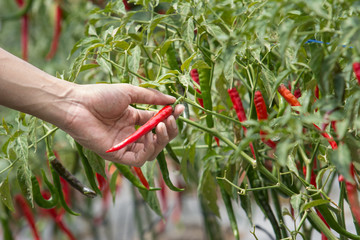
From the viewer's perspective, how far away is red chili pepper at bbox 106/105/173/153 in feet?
2.47

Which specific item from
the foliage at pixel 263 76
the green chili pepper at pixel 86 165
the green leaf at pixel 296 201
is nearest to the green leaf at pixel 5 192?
the foliage at pixel 263 76

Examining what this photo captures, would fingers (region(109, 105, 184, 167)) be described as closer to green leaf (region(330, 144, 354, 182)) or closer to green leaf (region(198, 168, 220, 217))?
green leaf (region(198, 168, 220, 217))

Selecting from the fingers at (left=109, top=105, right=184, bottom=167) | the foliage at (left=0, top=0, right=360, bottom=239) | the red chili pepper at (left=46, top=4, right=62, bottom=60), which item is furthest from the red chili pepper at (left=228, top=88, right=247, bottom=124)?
the red chili pepper at (left=46, top=4, right=62, bottom=60)

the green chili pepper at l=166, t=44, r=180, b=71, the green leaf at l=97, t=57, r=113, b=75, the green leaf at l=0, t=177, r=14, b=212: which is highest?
the green leaf at l=97, t=57, r=113, b=75

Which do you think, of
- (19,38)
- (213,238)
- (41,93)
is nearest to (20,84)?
(41,93)

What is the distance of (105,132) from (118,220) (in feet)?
7.35

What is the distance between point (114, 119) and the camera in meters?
0.86

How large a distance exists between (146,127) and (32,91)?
0.20 meters

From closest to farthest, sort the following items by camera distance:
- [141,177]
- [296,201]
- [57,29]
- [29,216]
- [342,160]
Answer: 1. [342,160]
2. [296,201]
3. [141,177]
4. [29,216]
5. [57,29]

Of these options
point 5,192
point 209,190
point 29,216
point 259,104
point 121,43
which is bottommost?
point 29,216

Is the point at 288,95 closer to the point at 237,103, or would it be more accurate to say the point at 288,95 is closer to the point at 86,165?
the point at 237,103

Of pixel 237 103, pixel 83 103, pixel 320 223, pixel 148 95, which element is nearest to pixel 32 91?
pixel 83 103

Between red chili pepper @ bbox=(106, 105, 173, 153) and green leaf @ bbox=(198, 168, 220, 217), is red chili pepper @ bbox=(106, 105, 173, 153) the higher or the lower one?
the higher one

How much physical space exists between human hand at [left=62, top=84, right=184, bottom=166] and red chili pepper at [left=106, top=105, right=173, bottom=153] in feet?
0.03
